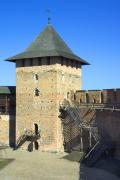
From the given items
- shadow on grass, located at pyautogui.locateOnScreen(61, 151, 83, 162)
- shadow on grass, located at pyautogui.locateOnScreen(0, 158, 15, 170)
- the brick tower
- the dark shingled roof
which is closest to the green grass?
shadow on grass, located at pyautogui.locateOnScreen(0, 158, 15, 170)

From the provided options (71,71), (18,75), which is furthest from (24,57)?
(71,71)

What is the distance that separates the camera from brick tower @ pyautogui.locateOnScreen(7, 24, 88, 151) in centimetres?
2719

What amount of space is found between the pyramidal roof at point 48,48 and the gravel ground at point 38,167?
259 inches

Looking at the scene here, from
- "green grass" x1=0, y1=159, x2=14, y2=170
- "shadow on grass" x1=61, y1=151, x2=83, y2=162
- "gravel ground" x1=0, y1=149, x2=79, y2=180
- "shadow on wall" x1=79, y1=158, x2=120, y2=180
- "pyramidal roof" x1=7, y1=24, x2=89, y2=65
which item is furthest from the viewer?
"pyramidal roof" x1=7, y1=24, x2=89, y2=65

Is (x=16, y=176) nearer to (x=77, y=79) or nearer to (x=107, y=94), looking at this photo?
(x=107, y=94)

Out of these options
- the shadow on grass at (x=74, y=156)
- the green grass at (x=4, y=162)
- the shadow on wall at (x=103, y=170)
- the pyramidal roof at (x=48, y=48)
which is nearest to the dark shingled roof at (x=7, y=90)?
the pyramidal roof at (x=48, y=48)

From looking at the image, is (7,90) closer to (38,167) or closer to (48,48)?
(48,48)

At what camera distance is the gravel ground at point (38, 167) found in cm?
2102

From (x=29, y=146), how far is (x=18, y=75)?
16.3ft

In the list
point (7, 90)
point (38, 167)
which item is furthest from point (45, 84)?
point (38, 167)

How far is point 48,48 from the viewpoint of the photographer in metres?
28.0

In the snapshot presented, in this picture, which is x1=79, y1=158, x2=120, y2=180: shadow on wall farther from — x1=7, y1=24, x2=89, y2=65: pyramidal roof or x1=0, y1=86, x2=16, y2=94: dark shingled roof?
x1=0, y1=86, x2=16, y2=94: dark shingled roof

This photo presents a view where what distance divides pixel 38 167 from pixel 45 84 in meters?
6.53

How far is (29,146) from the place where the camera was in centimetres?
2816
